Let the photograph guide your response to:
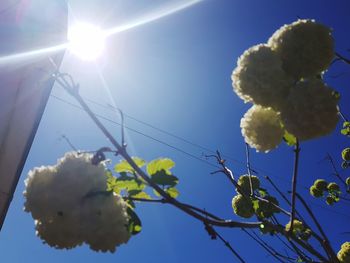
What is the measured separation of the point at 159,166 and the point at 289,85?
0.82 m

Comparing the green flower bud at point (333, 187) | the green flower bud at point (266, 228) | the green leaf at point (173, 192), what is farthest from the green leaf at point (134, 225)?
the green flower bud at point (333, 187)

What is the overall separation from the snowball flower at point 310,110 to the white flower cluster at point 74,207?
916 mm

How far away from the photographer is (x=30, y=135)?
6.84m

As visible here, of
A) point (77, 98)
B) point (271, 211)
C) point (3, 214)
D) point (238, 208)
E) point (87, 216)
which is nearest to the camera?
point (87, 216)

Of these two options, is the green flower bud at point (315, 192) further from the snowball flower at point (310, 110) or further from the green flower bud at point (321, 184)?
the snowball flower at point (310, 110)

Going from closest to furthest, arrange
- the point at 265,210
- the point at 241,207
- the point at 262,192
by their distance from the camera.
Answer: the point at 265,210, the point at 241,207, the point at 262,192

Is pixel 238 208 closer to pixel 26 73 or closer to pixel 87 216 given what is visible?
pixel 87 216

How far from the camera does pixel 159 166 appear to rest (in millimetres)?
2094

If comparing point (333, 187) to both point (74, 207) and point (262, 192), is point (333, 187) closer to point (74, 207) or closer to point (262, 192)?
point (262, 192)

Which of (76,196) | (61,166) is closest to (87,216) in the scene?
(76,196)

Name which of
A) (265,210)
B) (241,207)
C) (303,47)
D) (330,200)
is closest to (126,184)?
(303,47)

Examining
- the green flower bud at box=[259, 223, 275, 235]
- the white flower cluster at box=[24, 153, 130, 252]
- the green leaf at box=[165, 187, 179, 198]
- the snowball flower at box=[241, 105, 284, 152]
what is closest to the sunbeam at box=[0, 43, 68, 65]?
the green flower bud at box=[259, 223, 275, 235]

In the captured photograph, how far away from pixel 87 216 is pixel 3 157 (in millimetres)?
5862

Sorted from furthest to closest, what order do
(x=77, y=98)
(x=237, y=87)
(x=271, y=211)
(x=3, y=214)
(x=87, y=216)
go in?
(x=3, y=214)
(x=271, y=211)
(x=237, y=87)
(x=77, y=98)
(x=87, y=216)
